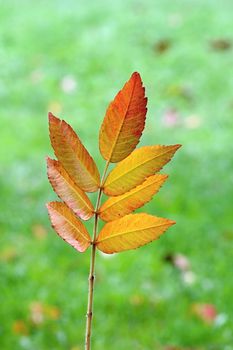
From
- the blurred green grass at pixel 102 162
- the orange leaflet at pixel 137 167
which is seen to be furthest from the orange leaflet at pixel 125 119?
the blurred green grass at pixel 102 162

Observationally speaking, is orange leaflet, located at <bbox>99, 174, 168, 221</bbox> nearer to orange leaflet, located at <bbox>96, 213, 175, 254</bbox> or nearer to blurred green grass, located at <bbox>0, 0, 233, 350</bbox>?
orange leaflet, located at <bbox>96, 213, 175, 254</bbox>

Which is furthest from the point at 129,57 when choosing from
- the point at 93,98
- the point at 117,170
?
the point at 117,170

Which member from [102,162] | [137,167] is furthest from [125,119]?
[102,162]

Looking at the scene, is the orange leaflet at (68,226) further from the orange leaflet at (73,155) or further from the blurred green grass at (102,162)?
the blurred green grass at (102,162)

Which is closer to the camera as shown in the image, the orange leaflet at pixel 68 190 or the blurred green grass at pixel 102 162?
the orange leaflet at pixel 68 190

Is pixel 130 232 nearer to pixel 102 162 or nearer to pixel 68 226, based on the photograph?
pixel 68 226

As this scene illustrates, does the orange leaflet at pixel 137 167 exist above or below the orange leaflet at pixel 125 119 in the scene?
below
